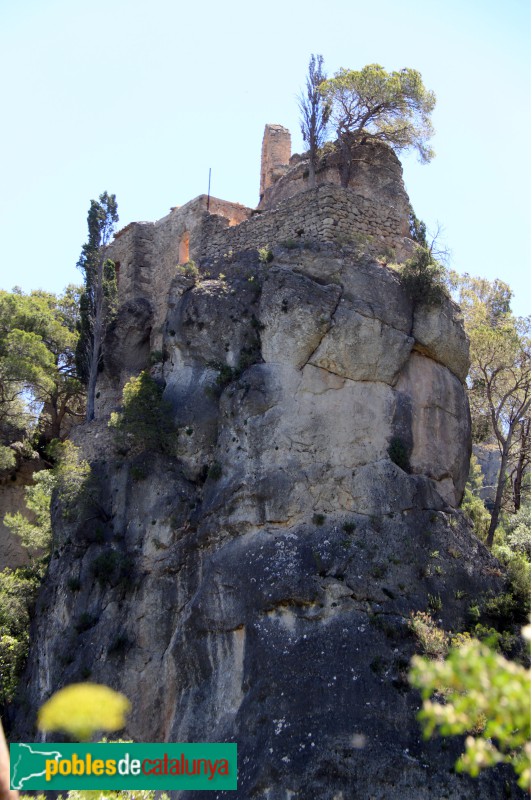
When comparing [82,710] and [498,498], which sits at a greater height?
[498,498]

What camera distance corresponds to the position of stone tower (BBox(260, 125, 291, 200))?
30.7 metres

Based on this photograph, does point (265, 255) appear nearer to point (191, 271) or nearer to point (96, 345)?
point (191, 271)

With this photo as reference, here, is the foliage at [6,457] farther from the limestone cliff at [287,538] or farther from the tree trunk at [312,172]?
the tree trunk at [312,172]

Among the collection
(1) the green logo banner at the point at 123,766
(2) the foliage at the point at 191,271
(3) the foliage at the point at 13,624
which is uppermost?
(2) the foliage at the point at 191,271

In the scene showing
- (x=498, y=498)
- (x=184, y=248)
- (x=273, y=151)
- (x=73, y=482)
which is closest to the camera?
(x=73, y=482)

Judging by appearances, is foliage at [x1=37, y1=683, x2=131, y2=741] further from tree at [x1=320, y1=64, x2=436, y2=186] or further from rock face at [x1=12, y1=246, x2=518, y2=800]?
tree at [x1=320, y1=64, x2=436, y2=186]

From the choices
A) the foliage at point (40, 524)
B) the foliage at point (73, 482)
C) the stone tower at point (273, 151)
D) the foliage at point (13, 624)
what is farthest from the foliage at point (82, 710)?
the stone tower at point (273, 151)

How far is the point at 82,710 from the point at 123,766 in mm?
5691

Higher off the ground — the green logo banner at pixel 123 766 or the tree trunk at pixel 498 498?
the tree trunk at pixel 498 498

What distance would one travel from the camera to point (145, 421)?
2075 centimetres

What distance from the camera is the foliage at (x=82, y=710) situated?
60.2 ft

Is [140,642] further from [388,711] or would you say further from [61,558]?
[388,711]

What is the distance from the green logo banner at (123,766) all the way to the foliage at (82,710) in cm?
186

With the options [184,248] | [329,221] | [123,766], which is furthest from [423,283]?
[123,766]
